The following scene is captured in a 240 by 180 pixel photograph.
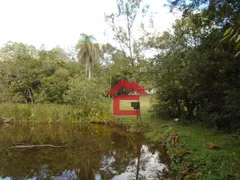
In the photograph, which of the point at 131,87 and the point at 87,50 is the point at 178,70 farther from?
the point at 87,50

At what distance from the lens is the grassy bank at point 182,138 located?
3.10 m

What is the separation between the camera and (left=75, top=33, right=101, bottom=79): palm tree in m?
20.2

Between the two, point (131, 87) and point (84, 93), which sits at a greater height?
point (131, 87)

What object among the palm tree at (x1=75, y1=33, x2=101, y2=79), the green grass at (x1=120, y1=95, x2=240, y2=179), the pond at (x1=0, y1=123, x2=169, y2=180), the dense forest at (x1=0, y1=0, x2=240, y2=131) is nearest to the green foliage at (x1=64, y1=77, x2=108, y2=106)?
the dense forest at (x1=0, y1=0, x2=240, y2=131)

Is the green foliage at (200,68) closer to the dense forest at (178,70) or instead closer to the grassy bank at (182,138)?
the dense forest at (178,70)

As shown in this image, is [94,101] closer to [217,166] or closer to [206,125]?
[206,125]

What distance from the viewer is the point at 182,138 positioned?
5062mm

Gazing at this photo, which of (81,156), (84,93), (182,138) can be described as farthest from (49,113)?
(182,138)

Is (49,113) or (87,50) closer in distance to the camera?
(49,113)

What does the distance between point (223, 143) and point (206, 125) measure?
1.94 metres

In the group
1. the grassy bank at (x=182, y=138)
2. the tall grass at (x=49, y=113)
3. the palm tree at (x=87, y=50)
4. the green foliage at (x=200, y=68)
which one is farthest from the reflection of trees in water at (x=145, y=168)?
the palm tree at (x=87, y=50)

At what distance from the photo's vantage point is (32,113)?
32.1ft

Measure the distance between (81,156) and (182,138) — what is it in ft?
10.4

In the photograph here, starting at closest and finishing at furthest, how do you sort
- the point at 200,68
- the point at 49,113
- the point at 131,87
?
the point at 200,68 < the point at 49,113 < the point at 131,87
